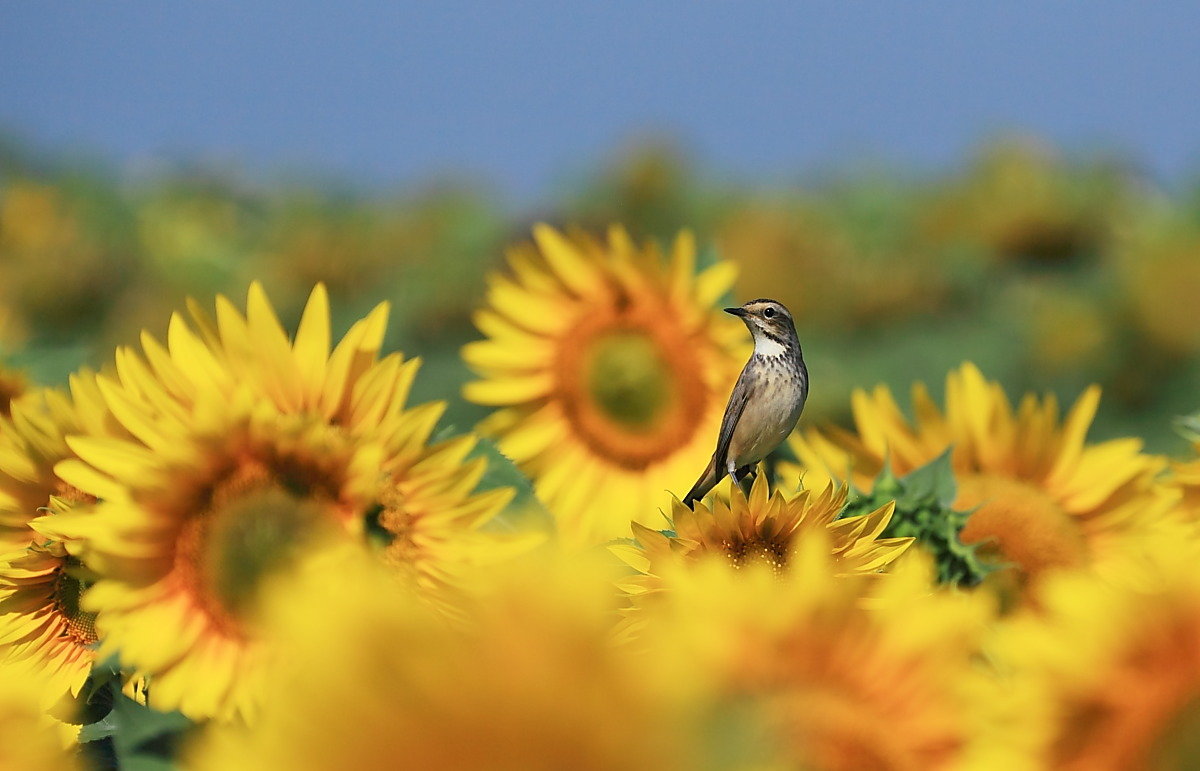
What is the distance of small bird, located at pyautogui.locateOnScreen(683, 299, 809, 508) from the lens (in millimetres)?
471

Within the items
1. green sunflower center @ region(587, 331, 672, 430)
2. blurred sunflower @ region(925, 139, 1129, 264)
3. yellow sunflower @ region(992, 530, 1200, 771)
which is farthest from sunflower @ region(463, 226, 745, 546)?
blurred sunflower @ region(925, 139, 1129, 264)

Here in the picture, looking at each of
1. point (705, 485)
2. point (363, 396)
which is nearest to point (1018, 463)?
point (705, 485)

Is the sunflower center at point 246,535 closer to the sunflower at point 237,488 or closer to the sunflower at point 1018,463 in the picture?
the sunflower at point 237,488

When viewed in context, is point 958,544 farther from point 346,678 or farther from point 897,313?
point 897,313

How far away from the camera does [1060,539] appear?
0.56m

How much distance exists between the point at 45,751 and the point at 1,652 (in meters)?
Result: 0.15

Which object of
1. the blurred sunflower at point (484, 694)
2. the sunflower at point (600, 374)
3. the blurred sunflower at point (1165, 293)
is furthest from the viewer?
the blurred sunflower at point (1165, 293)

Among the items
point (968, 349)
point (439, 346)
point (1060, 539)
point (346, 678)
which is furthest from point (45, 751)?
point (968, 349)

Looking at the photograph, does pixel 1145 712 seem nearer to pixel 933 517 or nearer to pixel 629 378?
pixel 933 517

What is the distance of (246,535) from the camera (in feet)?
1.22

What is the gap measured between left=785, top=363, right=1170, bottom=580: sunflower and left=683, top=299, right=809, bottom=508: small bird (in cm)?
5

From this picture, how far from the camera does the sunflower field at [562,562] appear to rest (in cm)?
19

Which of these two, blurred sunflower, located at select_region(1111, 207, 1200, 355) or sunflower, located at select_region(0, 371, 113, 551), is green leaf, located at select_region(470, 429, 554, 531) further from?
blurred sunflower, located at select_region(1111, 207, 1200, 355)

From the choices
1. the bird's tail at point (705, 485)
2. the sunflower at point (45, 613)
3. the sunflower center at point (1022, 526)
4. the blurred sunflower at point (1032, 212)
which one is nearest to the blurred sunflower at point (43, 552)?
the sunflower at point (45, 613)
